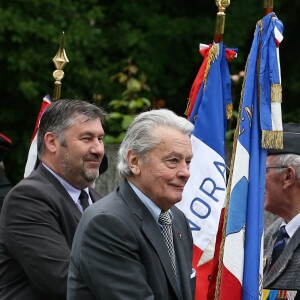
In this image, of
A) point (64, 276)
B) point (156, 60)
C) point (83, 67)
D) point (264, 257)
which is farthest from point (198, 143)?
point (156, 60)

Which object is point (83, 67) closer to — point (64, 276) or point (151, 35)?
point (151, 35)

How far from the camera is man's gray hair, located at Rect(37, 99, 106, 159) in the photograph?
6.02 metres

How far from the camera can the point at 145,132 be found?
15.4 ft

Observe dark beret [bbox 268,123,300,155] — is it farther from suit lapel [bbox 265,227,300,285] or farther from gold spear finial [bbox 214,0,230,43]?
gold spear finial [bbox 214,0,230,43]

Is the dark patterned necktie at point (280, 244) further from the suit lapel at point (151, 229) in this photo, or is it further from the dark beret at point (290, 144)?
the suit lapel at point (151, 229)

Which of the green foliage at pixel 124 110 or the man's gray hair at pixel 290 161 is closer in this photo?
the man's gray hair at pixel 290 161

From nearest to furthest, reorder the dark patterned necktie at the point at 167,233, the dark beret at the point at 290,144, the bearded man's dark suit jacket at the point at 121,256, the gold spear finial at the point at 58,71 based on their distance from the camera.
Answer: the bearded man's dark suit jacket at the point at 121,256 → the dark patterned necktie at the point at 167,233 → the dark beret at the point at 290,144 → the gold spear finial at the point at 58,71

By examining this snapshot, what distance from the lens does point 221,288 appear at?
5547 millimetres

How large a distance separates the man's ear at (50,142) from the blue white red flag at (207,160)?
42.2 inches

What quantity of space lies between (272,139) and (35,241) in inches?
54.1

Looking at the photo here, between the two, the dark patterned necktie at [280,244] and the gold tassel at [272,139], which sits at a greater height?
the gold tassel at [272,139]

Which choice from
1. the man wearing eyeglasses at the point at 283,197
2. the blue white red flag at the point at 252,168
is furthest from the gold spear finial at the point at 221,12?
the man wearing eyeglasses at the point at 283,197

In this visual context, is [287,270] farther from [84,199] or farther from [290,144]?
[84,199]

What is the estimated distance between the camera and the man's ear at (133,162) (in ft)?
15.4
